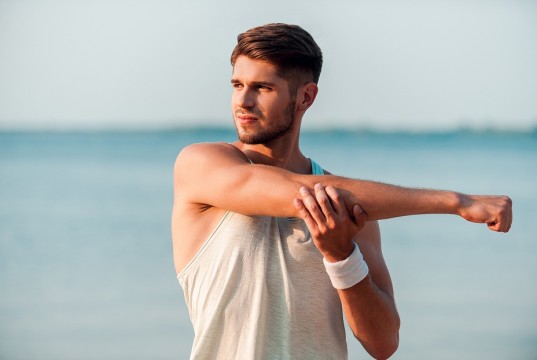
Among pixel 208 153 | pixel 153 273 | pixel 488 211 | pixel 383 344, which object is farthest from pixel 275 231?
pixel 153 273

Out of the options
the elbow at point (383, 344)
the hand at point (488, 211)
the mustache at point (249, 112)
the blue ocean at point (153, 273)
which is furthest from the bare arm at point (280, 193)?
the blue ocean at point (153, 273)

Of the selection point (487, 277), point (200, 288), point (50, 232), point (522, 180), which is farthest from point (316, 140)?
point (200, 288)

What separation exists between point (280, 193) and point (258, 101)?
35 centimetres

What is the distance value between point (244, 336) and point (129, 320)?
5301 millimetres

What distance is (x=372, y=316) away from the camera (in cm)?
335

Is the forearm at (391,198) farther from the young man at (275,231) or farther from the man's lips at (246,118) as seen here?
the man's lips at (246,118)

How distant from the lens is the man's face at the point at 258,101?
3.35m

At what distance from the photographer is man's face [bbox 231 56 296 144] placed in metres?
3.35

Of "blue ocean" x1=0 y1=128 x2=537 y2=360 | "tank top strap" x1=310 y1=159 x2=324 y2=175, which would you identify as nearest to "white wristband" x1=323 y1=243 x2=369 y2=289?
"tank top strap" x1=310 y1=159 x2=324 y2=175

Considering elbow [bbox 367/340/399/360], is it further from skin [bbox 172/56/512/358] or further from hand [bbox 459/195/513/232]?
hand [bbox 459/195/513/232]

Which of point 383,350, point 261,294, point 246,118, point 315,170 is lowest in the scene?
point 383,350

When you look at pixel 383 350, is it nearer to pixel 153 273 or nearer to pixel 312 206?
pixel 312 206

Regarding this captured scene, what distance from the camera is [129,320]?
838 cm

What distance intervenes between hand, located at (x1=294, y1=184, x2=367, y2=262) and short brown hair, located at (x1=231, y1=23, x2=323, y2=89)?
1.59 ft
